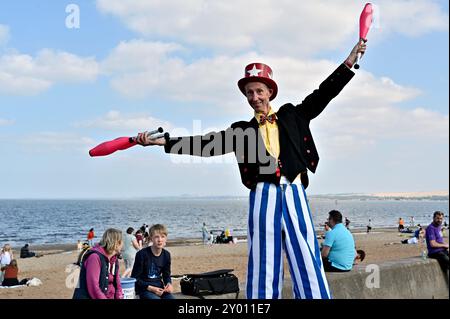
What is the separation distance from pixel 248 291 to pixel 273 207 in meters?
0.51

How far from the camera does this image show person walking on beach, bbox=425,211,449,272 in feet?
21.8

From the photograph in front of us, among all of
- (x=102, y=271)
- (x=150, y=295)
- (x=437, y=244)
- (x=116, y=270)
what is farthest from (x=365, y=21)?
(x=437, y=244)

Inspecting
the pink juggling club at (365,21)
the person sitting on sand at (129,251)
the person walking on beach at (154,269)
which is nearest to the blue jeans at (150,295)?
the person walking on beach at (154,269)

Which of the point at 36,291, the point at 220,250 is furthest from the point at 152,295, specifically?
the point at 220,250

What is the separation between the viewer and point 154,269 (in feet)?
18.5

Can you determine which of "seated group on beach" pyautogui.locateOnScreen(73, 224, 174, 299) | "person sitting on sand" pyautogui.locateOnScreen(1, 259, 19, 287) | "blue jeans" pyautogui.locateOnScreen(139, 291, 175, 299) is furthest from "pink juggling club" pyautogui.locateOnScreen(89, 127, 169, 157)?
"person sitting on sand" pyautogui.locateOnScreen(1, 259, 19, 287)

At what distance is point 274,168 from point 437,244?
5.20m

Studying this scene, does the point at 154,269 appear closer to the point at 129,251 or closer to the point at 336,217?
the point at 336,217

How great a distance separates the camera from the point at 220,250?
29.5 metres

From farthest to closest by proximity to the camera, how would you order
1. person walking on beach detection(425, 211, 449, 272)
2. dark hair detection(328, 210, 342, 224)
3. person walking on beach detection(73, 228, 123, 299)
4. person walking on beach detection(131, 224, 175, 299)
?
dark hair detection(328, 210, 342, 224)
person walking on beach detection(425, 211, 449, 272)
person walking on beach detection(131, 224, 175, 299)
person walking on beach detection(73, 228, 123, 299)

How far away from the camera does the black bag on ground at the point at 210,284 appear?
444 cm

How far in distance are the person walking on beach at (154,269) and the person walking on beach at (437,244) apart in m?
3.65

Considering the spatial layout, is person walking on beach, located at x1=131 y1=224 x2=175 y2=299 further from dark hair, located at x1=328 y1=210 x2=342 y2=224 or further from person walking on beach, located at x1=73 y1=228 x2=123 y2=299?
dark hair, located at x1=328 y1=210 x2=342 y2=224
